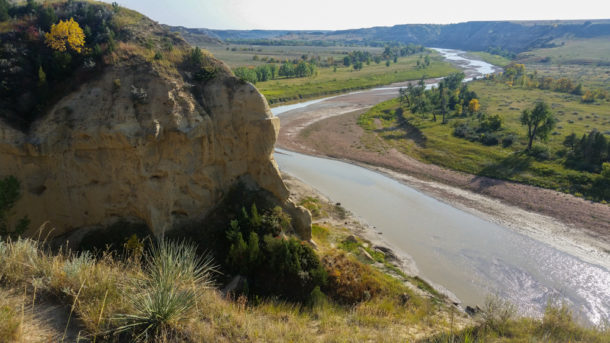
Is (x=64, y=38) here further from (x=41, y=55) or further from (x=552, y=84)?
(x=552, y=84)

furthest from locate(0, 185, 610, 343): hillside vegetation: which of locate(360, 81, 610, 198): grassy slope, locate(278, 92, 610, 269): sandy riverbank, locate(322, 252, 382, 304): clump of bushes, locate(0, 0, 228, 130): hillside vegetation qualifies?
locate(360, 81, 610, 198): grassy slope

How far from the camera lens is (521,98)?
307 ft

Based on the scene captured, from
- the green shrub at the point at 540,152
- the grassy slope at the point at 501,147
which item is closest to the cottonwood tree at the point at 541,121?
the green shrub at the point at 540,152

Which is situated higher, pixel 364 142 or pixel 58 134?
pixel 58 134

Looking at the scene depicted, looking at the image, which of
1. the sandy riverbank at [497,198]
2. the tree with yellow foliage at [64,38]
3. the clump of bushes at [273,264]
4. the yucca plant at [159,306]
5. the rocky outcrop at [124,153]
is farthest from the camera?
the sandy riverbank at [497,198]

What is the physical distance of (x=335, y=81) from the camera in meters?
122

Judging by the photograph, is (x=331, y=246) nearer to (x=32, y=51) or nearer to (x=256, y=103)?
(x=256, y=103)

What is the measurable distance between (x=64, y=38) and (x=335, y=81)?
356 feet

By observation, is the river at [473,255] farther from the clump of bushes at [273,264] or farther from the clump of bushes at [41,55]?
the clump of bushes at [41,55]

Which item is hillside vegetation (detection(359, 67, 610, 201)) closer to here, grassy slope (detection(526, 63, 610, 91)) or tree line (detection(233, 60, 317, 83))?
grassy slope (detection(526, 63, 610, 91))

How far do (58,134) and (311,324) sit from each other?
16.1 meters

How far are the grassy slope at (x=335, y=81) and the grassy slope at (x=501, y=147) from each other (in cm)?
2531

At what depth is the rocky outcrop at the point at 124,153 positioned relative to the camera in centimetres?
1731

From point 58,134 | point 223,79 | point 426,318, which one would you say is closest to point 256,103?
point 223,79
